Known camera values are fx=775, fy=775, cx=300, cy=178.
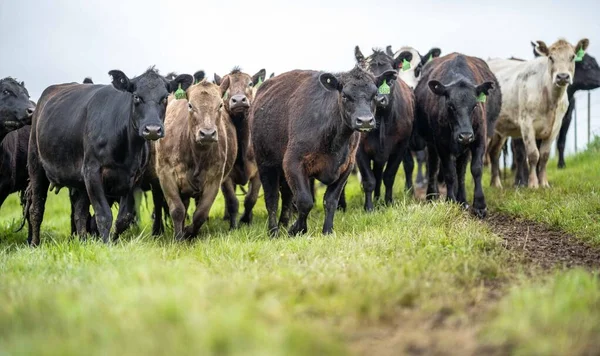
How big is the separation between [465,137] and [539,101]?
12.5ft

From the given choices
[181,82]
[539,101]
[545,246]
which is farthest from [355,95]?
[539,101]

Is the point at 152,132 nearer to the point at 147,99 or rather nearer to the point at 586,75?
the point at 147,99

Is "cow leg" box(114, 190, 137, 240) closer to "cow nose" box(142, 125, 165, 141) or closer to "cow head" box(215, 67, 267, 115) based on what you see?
"cow nose" box(142, 125, 165, 141)

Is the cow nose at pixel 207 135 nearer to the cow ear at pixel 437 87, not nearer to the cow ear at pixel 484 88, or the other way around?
the cow ear at pixel 437 87

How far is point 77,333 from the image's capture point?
407 cm

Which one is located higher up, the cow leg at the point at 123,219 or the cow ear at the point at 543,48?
the cow ear at the point at 543,48

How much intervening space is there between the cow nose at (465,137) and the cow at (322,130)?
1525 millimetres

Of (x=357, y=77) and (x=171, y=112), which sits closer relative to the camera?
(x=357, y=77)

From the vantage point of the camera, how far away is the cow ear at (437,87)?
444 inches

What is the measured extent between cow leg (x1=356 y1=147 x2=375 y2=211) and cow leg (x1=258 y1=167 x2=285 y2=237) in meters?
1.63

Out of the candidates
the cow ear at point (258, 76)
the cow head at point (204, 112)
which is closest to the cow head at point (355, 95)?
the cow head at point (204, 112)

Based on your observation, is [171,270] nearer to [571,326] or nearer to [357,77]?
[571,326]

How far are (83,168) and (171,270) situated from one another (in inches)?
164

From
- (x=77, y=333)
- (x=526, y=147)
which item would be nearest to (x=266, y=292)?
(x=77, y=333)
